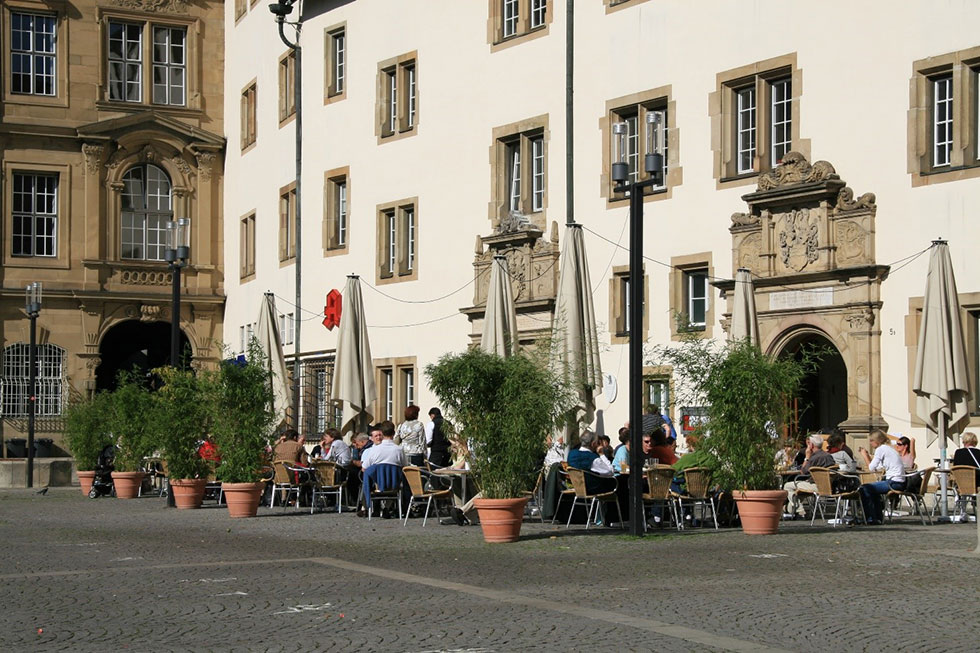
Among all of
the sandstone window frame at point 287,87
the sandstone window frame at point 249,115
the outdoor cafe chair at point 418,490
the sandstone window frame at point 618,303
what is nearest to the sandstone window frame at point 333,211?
the sandstone window frame at point 287,87

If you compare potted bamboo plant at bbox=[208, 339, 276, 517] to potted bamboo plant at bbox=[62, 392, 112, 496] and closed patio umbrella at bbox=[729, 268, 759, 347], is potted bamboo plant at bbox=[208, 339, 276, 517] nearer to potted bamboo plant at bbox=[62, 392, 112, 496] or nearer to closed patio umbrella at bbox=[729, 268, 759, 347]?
closed patio umbrella at bbox=[729, 268, 759, 347]

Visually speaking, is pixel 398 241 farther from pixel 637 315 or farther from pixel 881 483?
pixel 637 315

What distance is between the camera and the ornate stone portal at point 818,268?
22484 mm

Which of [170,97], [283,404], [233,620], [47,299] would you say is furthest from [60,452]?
[233,620]

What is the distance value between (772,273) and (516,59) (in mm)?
8057

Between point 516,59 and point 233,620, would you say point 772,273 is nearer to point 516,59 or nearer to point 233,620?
point 516,59

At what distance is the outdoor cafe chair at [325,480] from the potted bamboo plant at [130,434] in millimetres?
4283

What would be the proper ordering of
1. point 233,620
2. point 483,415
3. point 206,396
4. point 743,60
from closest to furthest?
point 233,620, point 483,415, point 206,396, point 743,60

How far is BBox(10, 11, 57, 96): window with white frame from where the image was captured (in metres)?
41.7

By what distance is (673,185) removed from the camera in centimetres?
2595

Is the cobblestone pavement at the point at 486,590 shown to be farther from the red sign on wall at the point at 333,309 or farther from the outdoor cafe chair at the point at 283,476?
the red sign on wall at the point at 333,309

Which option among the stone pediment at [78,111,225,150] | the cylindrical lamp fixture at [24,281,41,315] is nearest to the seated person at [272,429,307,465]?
the cylindrical lamp fixture at [24,281,41,315]

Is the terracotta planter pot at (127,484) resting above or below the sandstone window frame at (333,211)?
below

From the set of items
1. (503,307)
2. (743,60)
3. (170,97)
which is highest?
(170,97)
